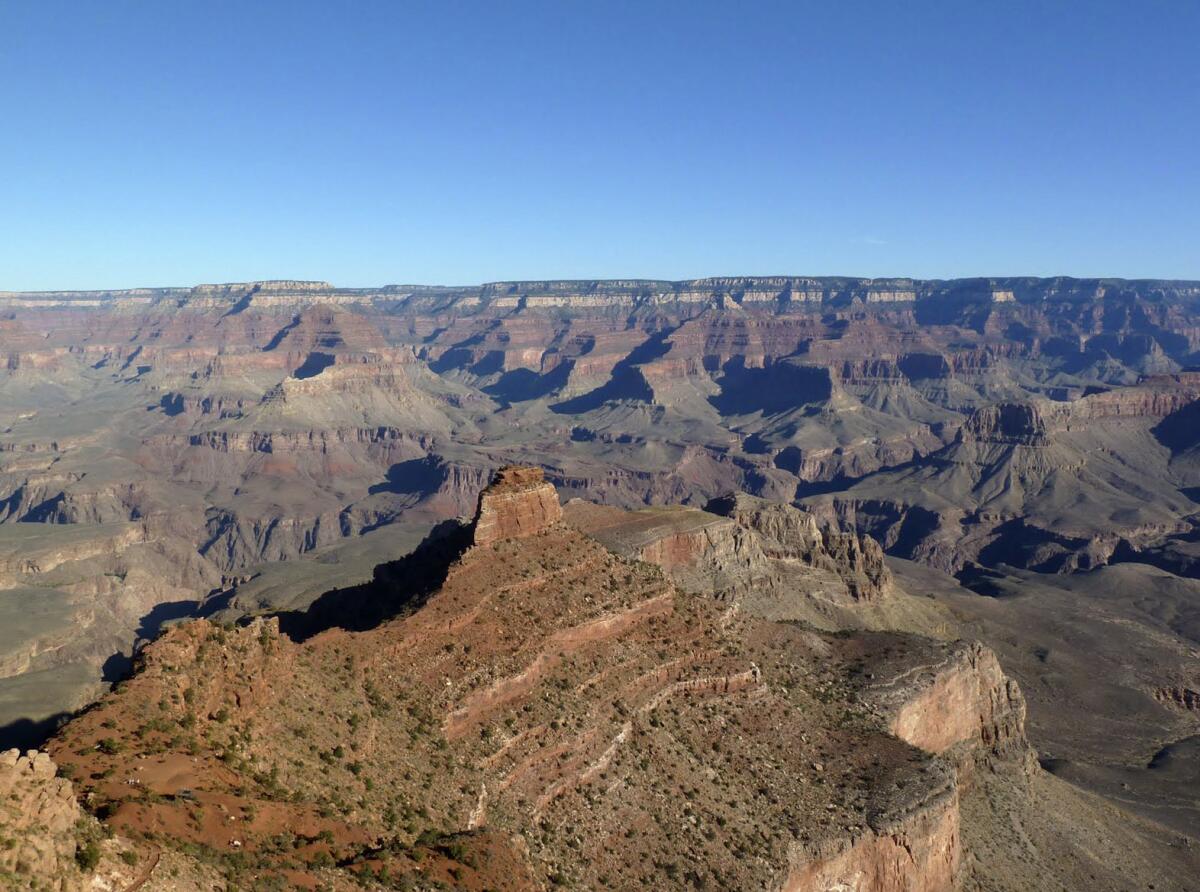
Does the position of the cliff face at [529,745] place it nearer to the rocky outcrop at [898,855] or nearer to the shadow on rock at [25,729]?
the rocky outcrop at [898,855]

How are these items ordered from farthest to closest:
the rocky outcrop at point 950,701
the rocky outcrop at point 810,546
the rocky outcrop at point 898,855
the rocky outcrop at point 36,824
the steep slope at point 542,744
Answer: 1. the rocky outcrop at point 810,546
2. the rocky outcrop at point 950,701
3. the rocky outcrop at point 898,855
4. the steep slope at point 542,744
5. the rocky outcrop at point 36,824

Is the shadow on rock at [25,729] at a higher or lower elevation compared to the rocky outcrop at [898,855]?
lower

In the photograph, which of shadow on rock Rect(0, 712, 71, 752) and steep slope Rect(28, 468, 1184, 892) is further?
shadow on rock Rect(0, 712, 71, 752)

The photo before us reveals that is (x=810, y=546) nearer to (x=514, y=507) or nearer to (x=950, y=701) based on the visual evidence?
(x=950, y=701)

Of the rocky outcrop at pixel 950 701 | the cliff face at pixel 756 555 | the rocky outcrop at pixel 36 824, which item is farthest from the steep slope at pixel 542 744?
the cliff face at pixel 756 555

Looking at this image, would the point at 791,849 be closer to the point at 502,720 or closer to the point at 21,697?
the point at 502,720

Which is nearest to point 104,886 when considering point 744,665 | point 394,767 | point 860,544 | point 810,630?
point 394,767

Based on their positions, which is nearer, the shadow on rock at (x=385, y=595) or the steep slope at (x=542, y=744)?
the steep slope at (x=542, y=744)

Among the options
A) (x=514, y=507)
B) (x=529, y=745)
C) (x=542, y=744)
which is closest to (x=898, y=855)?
(x=542, y=744)

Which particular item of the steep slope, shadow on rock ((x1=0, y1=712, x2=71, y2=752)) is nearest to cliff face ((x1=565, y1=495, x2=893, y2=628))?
the steep slope

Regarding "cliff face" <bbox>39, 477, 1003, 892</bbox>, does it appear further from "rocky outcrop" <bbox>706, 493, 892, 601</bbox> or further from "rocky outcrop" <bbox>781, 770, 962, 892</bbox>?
"rocky outcrop" <bbox>706, 493, 892, 601</bbox>
